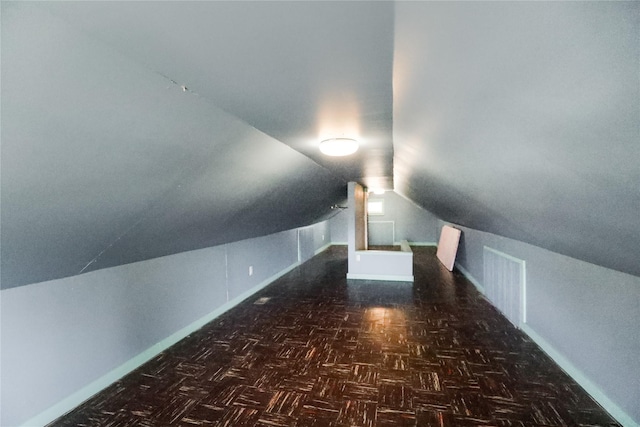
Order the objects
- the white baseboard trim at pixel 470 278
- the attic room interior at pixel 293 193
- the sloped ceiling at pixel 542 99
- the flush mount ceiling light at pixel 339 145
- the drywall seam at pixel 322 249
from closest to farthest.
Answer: the sloped ceiling at pixel 542 99 < the attic room interior at pixel 293 193 < the flush mount ceiling light at pixel 339 145 < the white baseboard trim at pixel 470 278 < the drywall seam at pixel 322 249

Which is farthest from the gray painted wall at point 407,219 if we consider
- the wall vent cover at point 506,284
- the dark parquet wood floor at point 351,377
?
the dark parquet wood floor at point 351,377

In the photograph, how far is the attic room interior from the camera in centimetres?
95

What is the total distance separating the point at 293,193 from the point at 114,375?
293 cm

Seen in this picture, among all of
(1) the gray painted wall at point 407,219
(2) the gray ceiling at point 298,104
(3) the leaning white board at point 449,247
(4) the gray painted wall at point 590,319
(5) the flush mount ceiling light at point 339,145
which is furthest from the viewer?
(1) the gray painted wall at point 407,219

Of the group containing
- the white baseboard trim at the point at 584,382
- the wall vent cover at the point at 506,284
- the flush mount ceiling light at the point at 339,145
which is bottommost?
the white baseboard trim at the point at 584,382

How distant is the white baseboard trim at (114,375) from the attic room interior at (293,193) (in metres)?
0.02

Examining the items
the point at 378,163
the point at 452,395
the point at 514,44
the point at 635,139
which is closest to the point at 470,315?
the point at 452,395

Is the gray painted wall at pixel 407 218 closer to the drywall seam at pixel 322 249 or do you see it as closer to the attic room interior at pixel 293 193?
the drywall seam at pixel 322 249

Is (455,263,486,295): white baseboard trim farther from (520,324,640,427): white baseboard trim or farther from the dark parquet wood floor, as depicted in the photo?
(520,324,640,427): white baseboard trim

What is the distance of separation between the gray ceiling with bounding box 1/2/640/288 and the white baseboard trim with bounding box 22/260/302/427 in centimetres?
97

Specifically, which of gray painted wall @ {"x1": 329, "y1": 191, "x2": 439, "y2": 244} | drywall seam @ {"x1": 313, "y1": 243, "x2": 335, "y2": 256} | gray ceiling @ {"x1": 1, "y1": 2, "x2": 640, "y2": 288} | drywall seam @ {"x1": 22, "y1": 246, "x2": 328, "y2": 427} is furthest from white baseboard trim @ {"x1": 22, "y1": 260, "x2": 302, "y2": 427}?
gray painted wall @ {"x1": 329, "y1": 191, "x2": 439, "y2": 244}

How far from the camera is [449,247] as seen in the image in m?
7.40

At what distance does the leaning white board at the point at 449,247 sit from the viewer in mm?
6879

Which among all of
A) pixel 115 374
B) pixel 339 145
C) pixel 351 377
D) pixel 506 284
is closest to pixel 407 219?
pixel 506 284
